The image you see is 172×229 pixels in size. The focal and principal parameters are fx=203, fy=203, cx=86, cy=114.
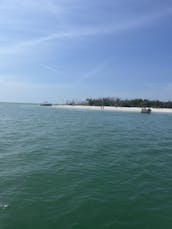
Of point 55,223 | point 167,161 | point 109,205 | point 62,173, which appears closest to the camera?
point 55,223

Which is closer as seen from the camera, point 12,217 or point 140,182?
point 12,217

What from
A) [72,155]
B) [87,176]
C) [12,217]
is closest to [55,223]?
[12,217]

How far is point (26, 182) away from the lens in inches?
371

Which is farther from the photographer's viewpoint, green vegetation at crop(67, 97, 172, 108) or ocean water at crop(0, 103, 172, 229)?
green vegetation at crop(67, 97, 172, 108)

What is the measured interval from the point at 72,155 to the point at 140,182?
6.01 metres

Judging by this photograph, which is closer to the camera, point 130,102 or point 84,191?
point 84,191

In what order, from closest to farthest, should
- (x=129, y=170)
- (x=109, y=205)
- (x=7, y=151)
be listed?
(x=109, y=205), (x=129, y=170), (x=7, y=151)

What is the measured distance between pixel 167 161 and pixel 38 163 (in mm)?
8563

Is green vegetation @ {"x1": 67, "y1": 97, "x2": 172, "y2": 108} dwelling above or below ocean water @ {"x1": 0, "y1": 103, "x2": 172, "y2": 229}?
above

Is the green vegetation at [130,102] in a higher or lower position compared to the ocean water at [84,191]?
higher

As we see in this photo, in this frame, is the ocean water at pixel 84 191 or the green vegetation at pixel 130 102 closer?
the ocean water at pixel 84 191

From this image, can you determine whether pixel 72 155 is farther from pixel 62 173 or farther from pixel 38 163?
pixel 62 173

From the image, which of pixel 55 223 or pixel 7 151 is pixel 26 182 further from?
pixel 7 151

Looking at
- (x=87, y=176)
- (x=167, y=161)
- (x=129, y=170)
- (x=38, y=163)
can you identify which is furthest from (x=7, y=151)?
(x=167, y=161)
